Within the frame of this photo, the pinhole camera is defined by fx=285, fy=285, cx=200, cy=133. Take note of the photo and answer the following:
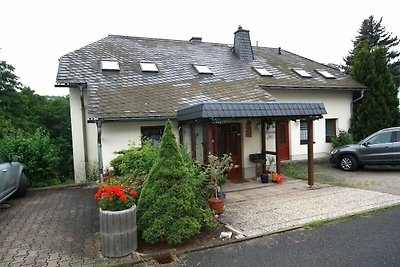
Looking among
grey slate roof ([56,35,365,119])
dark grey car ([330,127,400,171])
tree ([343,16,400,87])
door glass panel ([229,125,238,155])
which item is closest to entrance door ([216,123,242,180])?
door glass panel ([229,125,238,155])

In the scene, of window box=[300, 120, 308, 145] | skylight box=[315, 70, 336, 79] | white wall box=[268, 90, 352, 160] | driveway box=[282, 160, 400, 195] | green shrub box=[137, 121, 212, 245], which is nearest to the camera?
green shrub box=[137, 121, 212, 245]

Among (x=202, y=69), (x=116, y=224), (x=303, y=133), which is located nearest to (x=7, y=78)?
(x=202, y=69)

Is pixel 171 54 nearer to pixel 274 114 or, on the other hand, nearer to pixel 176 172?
pixel 274 114

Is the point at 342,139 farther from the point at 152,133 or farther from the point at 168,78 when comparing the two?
the point at 152,133

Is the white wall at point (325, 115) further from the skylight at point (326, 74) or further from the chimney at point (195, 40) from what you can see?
the chimney at point (195, 40)

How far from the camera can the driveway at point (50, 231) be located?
4.47 metres

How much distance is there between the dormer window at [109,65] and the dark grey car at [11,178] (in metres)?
5.22

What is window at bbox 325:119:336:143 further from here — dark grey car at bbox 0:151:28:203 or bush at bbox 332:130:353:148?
dark grey car at bbox 0:151:28:203

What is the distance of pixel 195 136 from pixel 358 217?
567cm

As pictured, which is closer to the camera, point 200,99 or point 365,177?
point 365,177

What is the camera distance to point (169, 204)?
15.8 feet

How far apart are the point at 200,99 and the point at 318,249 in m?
7.44

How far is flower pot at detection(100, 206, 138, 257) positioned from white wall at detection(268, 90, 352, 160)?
34.5ft

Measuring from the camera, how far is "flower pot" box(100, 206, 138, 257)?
14.5ft
